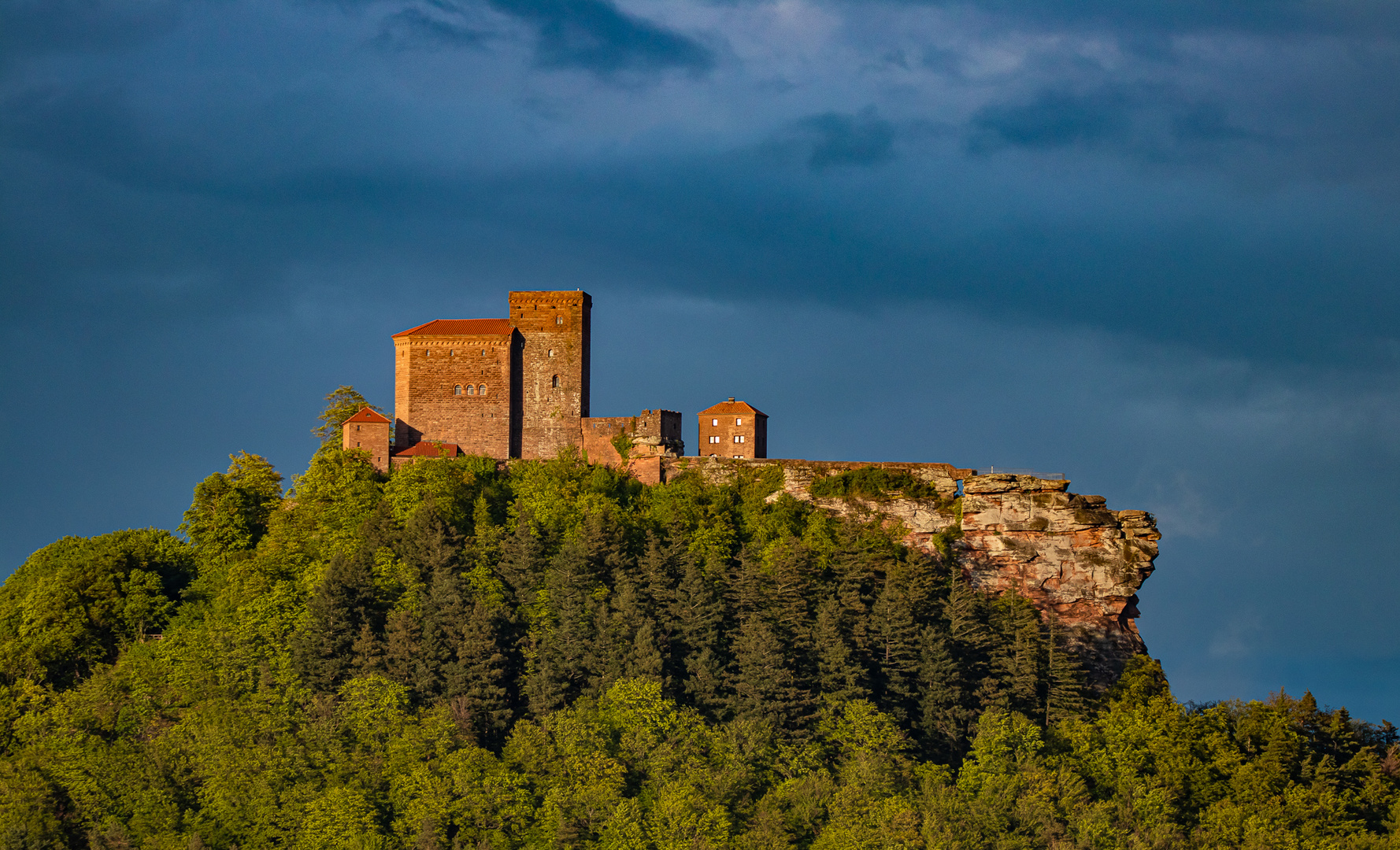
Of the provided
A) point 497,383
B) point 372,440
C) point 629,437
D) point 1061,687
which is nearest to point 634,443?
point 629,437

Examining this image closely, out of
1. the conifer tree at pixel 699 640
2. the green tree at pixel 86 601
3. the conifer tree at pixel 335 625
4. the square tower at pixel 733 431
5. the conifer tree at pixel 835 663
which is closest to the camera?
the conifer tree at pixel 335 625

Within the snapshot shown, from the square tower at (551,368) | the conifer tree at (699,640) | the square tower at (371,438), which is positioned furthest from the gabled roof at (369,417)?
the conifer tree at (699,640)

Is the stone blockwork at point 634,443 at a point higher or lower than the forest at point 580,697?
Answer: higher

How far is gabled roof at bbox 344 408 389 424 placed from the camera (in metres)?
80.1

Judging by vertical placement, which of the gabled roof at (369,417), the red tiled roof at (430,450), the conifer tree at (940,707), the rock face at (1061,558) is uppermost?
the gabled roof at (369,417)

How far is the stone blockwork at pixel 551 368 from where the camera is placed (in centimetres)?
8331

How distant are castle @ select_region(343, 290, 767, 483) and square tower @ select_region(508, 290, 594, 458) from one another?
4 cm

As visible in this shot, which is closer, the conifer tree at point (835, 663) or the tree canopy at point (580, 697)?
the tree canopy at point (580, 697)

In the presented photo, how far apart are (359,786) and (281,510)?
20.8m

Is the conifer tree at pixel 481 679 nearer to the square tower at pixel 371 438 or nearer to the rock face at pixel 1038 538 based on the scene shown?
the square tower at pixel 371 438

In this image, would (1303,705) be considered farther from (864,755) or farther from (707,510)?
(707,510)

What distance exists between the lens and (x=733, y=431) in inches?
3836

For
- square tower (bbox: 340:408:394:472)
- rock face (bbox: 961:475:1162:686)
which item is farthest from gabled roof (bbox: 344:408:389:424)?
rock face (bbox: 961:475:1162:686)

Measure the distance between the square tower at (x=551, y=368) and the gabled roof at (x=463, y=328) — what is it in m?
1.05
